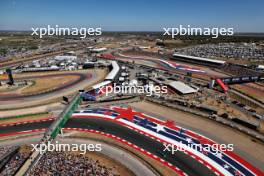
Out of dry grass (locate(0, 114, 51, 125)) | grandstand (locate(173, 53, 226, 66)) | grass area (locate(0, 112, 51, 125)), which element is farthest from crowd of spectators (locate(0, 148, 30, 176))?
grandstand (locate(173, 53, 226, 66))

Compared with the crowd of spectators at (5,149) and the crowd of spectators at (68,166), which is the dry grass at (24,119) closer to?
the crowd of spectators at (5,149)

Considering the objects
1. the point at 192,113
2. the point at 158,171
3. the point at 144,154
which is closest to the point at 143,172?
the point at 158,171

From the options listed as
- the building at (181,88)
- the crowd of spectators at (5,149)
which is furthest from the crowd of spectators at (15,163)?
the building at (181,88)

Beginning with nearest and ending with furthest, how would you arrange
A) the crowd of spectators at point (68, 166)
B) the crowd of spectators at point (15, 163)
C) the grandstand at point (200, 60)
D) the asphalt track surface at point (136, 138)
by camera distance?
the crowd of spectators at point (68, 166) → the crowd of spectators at point (15, 163) → the asphalt track surface at point (136, 138) → the grandstand at point (200, 60)

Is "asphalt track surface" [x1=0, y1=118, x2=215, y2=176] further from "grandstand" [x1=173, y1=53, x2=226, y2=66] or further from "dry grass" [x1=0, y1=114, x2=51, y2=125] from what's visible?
"grandstand" [x1=173, y1=53, x2=226, y2=66]

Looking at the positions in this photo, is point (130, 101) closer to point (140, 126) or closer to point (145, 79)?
point (140, 126)

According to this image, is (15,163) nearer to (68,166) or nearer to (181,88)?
(68,166)
